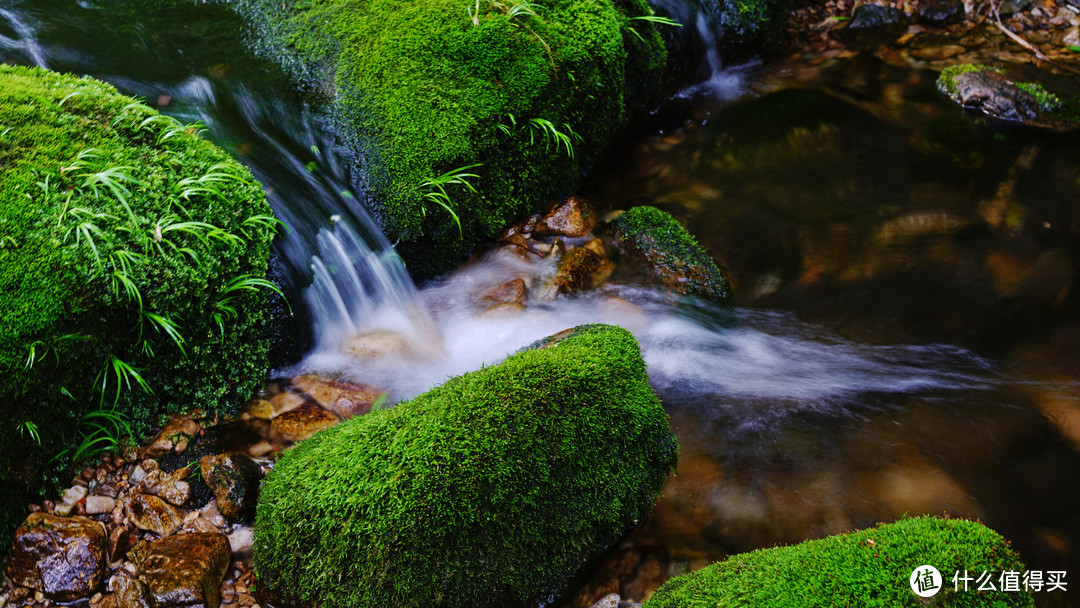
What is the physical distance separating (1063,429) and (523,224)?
3517mm

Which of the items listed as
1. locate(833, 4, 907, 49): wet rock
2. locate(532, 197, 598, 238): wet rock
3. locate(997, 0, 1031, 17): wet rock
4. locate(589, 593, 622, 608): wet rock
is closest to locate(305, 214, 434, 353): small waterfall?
locate(532, 197, 598, 238): wet rock

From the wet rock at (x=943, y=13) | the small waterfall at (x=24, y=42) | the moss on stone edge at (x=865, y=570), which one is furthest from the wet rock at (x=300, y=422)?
the wet rock at (x=943, y=13)

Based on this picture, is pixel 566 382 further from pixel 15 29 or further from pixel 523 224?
pixel 15 29

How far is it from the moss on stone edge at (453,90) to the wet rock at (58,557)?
7.76ft

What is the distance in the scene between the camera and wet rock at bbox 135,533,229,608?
2.81 metres

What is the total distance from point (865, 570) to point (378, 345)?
293 cm

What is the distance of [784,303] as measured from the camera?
4809mm

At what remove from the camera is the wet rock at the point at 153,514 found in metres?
3.13

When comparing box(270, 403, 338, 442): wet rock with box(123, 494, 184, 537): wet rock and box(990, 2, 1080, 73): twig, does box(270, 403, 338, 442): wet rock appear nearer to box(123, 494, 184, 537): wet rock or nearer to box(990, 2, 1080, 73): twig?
box(123, 494, 184, 537): wet rock

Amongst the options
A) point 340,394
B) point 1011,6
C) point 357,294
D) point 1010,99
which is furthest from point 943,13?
point 340,394

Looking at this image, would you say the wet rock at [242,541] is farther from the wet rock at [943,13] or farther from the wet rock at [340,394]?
the wet rock at [943,13]

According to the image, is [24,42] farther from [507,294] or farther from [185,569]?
[185,569]

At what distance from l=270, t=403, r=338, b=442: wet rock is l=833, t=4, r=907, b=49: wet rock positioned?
718 centimetres

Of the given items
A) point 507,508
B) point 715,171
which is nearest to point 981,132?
point 715,171
